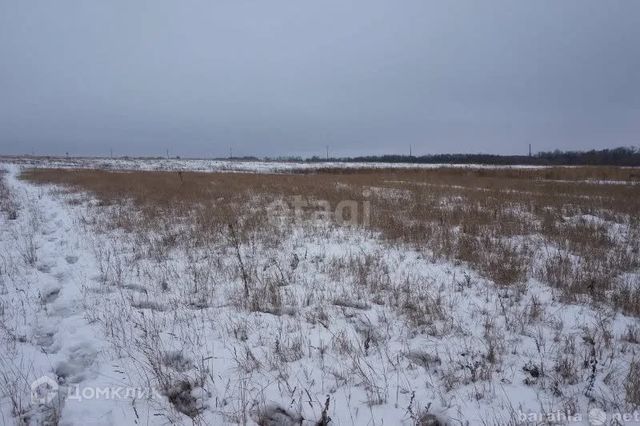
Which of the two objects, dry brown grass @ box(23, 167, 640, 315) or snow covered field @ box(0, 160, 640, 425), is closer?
snow covered field @ box(0, 160, 640, 425)

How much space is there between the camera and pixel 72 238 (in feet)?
24.4

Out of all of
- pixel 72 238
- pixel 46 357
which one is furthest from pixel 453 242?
pixel 72 238

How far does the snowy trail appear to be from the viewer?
2.51 metres

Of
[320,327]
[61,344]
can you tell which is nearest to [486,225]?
[320,327]

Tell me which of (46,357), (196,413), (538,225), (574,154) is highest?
(574,154)

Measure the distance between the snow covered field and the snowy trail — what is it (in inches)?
0.7

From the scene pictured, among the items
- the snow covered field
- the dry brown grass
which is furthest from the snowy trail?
the dry brown grass

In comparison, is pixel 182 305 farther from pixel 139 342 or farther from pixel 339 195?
pixel 339 195

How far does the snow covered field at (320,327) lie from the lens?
260 cm

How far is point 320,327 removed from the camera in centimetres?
374

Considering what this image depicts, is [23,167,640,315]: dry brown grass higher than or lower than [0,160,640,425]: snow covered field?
higher

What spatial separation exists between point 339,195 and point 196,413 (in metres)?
12.2

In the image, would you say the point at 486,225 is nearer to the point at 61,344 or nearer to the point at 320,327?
the point at 320,327

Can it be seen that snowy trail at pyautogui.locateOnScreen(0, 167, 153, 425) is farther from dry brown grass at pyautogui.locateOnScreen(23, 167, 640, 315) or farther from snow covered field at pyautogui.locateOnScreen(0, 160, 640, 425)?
dry brown grass at pyautogui.locateOnScreen(23, 167, 640, 315)
